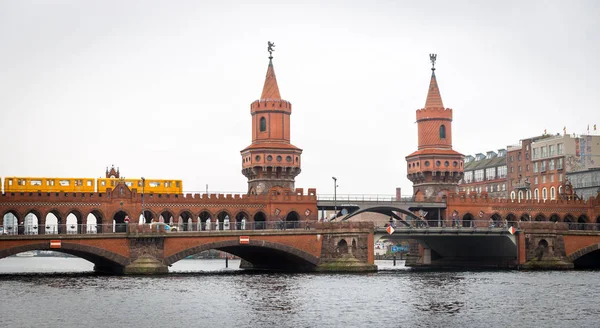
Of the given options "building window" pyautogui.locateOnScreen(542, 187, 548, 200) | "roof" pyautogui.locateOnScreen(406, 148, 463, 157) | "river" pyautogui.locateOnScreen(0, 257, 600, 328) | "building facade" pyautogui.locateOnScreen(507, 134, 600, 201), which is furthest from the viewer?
"building window" pyautogui.locateOnScreen(542, 187, 548, 200)

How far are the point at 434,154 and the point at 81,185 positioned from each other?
5904 centimetres

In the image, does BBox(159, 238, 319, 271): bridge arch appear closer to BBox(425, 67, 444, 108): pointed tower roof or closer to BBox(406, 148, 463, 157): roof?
BBox(406, 148, 463, 157): roof

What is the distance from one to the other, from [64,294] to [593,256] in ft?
281

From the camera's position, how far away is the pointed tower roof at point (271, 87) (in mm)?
138125

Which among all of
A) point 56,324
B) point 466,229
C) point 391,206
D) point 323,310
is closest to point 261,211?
point 391,206

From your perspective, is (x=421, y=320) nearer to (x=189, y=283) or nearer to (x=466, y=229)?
(x=189, y=283)

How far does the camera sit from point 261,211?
128m

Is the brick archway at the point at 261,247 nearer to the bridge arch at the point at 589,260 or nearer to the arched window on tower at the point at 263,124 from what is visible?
the arched window on tower at the point at 263,124

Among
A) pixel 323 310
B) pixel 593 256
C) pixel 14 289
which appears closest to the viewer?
pixel 323 310


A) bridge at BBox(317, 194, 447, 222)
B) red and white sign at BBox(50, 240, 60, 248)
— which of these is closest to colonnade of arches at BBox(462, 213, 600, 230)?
bridge at BBox(317, 194, 447, 222)

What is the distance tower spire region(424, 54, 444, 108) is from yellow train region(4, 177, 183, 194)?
157 feet

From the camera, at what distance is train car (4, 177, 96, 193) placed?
376ft

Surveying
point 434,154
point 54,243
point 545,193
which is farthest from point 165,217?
point 545,193

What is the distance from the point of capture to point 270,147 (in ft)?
443
